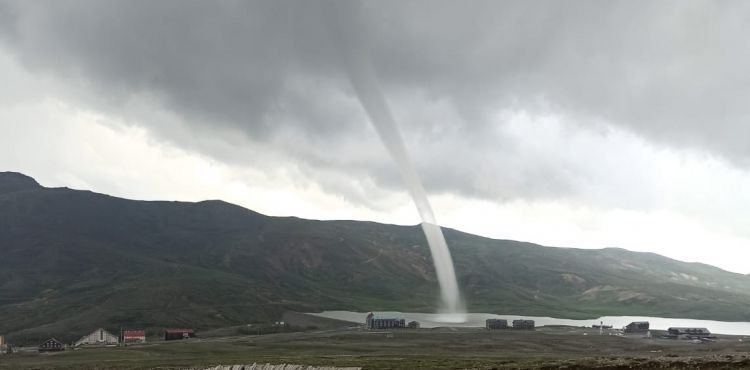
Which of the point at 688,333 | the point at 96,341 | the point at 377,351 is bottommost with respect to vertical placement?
the point at 96,341

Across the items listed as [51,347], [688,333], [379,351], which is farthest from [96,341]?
[688,333]

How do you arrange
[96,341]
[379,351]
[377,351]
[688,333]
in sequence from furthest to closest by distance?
[96,341]
[688,333]
[377,351]
[379,351]

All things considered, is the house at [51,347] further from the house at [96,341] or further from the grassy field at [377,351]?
Result: the house at [96,341]

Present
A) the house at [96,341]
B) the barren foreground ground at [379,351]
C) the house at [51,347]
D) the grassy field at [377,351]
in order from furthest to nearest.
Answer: the house at [96,341], the house at [51,347], the grassy field at [377,351], the barren foreground ground at [379,351]

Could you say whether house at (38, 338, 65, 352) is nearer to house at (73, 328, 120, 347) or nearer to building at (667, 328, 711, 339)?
house at (73, 328, 120, 347)

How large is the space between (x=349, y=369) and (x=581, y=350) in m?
82.2

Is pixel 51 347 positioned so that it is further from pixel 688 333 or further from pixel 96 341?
pixel 688 333

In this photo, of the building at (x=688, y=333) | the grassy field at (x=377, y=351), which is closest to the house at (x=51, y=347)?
the grassy field at (x=377, y=351)

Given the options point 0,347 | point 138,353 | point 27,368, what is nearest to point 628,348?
point 138,353

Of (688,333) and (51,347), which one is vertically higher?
(688,333)

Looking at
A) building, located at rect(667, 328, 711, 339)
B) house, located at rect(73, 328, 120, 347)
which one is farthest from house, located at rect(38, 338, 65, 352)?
building, located at rect(667, 328, 711, 339)

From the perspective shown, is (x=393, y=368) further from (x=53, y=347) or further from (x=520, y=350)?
(x=53, y=347)

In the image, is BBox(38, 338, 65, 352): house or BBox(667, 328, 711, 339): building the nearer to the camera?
BBox(38, 338, 65, 352): house

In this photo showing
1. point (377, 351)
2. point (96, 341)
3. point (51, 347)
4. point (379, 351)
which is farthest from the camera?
point (96, 341)
